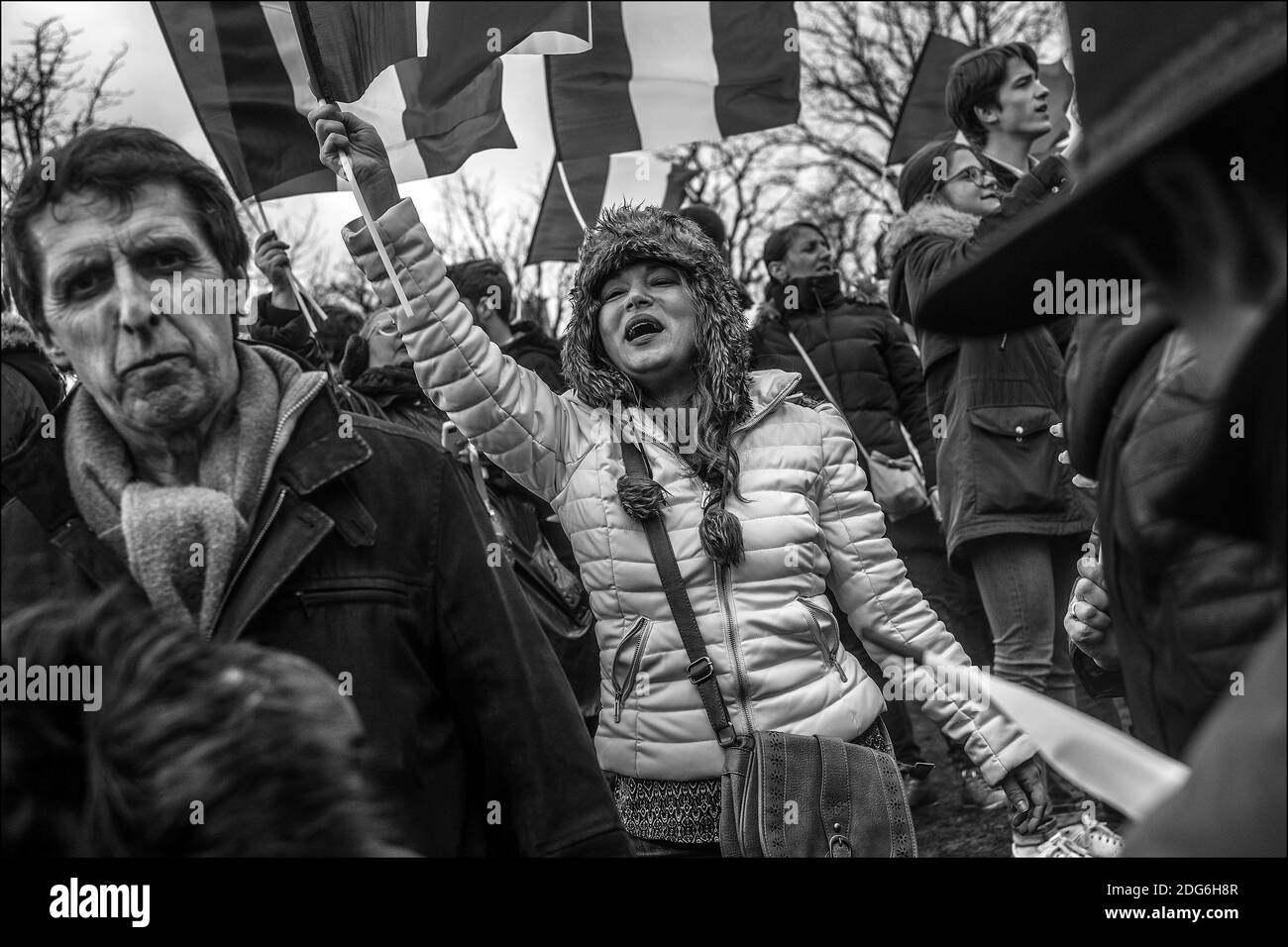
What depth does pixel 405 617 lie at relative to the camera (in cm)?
248

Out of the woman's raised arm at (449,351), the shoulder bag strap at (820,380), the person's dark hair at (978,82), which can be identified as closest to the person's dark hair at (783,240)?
the shoulder bag strap at (820,380)

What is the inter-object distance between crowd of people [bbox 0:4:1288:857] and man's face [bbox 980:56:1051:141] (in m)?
0.01

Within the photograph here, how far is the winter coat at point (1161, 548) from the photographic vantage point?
1.65 m

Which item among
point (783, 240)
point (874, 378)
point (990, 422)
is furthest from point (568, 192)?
point (990, 422)

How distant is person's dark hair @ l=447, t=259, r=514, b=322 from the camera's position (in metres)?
5.54

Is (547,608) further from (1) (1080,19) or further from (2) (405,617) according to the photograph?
(1) (1080,19)

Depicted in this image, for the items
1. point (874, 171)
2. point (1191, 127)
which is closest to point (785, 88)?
point (1191, 127)

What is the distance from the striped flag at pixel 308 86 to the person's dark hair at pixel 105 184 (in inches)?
34.4

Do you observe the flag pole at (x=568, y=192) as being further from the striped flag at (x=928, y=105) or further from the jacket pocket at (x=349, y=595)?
the jacket pocket at (x=349, y=595)

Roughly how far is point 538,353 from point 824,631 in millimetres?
2334

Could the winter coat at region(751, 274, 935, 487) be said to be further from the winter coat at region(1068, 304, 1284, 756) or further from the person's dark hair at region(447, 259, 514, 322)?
the winter coat at region(1068, 304, 1284, 756)

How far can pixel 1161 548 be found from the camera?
1.69 metres

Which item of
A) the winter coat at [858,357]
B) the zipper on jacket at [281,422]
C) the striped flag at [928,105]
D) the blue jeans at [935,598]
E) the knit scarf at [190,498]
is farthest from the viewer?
the striped flag at [928,105]

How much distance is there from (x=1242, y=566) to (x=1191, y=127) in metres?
0.72
